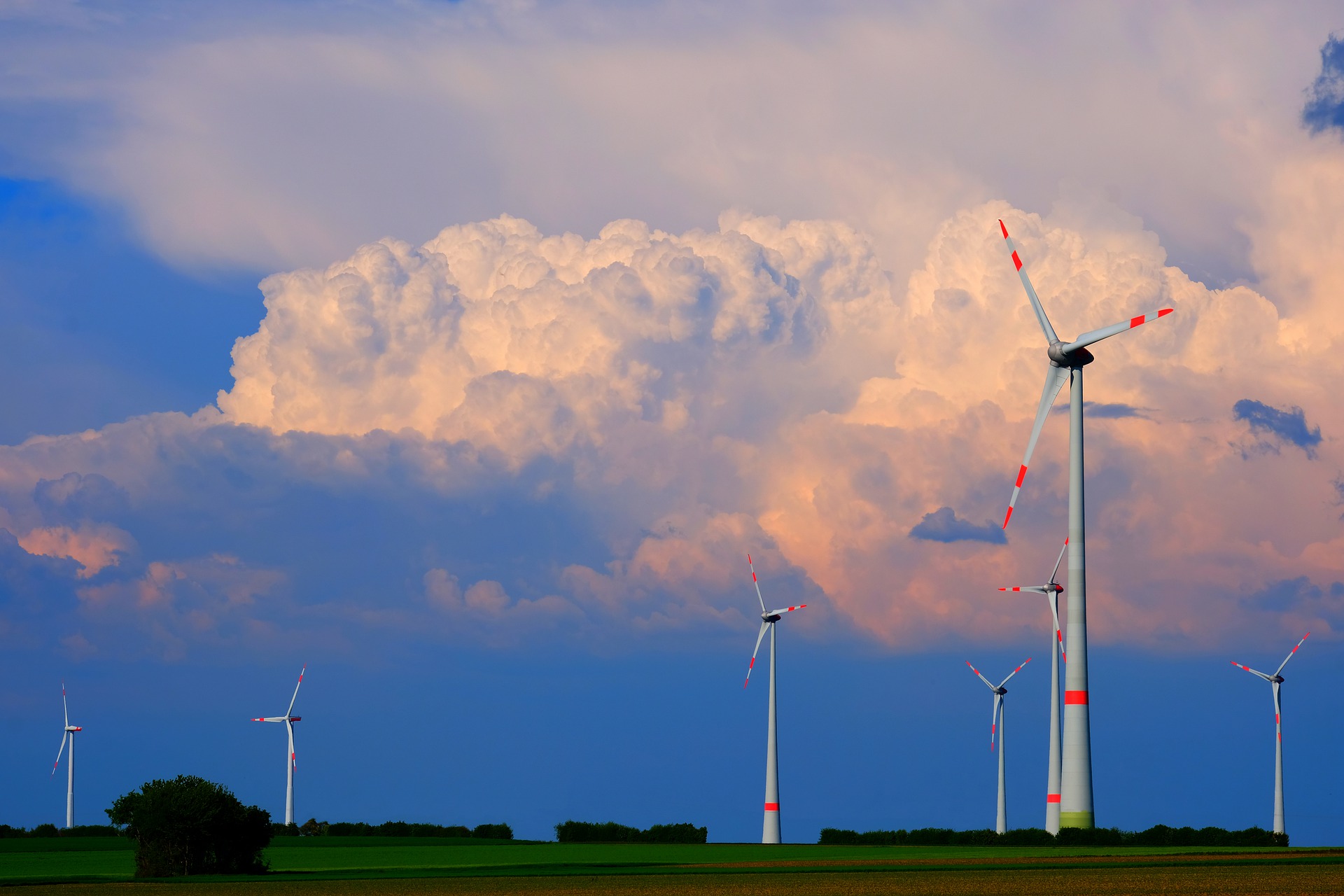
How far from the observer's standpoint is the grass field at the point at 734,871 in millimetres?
60594

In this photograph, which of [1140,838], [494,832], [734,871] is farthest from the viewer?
[494,832]

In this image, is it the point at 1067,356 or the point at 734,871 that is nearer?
the point at 734,871

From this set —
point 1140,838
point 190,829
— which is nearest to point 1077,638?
point 1140,838

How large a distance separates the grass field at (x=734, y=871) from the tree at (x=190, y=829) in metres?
2.00

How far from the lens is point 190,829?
78.2m

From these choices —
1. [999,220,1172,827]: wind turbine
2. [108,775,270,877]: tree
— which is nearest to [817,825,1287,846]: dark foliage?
[999,220,1172,827]: wind turbine

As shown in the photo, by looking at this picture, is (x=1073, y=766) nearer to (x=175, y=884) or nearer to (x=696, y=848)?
(x=696, y=848)

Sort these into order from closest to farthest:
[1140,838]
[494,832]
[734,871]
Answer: [734,871], [1140,838], [494,832]

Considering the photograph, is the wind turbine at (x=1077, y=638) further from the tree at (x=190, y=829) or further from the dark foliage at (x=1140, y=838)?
the tree at (x=190, y=829)

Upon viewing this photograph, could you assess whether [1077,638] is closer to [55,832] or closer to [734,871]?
[734,871]

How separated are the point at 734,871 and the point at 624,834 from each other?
180ft

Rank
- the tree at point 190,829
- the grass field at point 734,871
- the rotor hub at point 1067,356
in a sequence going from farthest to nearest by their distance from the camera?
the rotor hub at point 1067,356, the tree at point 190,829, the grass field at point 734,871

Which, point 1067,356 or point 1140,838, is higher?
point 1067,356

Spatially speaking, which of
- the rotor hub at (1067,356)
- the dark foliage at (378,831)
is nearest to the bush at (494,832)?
the dark foliage at (378,831)
